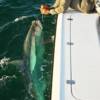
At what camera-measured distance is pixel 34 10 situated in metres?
8.51

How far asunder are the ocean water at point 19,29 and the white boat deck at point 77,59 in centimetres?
77

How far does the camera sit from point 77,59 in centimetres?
443

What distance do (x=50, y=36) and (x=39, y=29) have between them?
755 mm

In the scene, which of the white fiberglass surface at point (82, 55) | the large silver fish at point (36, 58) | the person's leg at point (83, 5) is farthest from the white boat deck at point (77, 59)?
the large silver fish at point (36, 58)

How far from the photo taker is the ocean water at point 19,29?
19.8ft

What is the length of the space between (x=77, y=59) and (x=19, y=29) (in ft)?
10.4

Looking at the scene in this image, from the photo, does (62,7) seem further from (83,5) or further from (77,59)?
(77,59)

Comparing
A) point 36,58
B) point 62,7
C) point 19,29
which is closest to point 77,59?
point 36,58

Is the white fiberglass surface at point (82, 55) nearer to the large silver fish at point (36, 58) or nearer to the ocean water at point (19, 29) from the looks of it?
the large silver fish at point (36, 58)

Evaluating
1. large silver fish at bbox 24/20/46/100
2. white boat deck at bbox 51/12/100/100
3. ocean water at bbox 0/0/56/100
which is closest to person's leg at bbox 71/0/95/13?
white boat deck at bbox 51/12/100/100

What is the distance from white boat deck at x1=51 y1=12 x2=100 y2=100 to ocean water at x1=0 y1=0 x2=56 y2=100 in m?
0.77

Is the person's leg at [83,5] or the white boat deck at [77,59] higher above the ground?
the person's leg at [83,5]

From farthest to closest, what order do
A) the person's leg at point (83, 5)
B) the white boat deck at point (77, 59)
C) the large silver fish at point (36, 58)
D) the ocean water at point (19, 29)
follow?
the ocean water at point (19, 29) → the person's leg at point (83, 5) → the large silver fish at point (36, 58) → the white boat deck at point (77, 59)

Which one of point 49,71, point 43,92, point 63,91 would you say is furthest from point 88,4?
point 63,91
